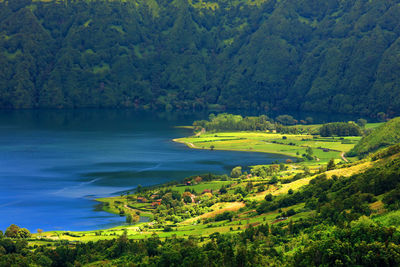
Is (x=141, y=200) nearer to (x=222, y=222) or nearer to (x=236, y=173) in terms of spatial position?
(x=222, y=222)

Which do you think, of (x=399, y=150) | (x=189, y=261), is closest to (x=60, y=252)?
(x=189, y=261)

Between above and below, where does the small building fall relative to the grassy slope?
above

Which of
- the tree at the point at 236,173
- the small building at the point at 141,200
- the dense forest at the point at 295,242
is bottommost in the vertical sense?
the dense forest at the point at 295,242

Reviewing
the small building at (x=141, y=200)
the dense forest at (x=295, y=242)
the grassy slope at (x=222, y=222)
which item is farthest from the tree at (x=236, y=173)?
the dense forest at (x=295, y=242)

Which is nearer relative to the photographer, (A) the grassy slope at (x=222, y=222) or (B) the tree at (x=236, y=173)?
(A) the grassy slope at (x=222, y=222)

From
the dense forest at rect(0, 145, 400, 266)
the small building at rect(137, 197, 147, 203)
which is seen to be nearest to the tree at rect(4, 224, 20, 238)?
the dense forest at rect(0, 145, 400, 266)

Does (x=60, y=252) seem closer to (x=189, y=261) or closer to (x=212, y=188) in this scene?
(x=189, y=261)

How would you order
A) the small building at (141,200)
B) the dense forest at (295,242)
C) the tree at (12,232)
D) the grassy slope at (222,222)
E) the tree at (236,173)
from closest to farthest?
1. the dense forest at (295,242)
2. the grassy slope at (222,222)
3. the tree at (12,232)
4. the small building at (141,200)
5. the tree at (236,173)

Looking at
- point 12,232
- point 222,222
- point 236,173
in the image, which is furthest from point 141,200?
point 12,232

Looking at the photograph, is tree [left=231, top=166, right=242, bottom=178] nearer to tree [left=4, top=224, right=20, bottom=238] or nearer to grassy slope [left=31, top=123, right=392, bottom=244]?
grassy slope [left=31, top=123, right=392, bottom=244]

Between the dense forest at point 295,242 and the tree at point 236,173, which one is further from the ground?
the tree at point 236,173

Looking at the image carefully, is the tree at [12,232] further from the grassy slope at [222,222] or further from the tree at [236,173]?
the tree at [236,173]
